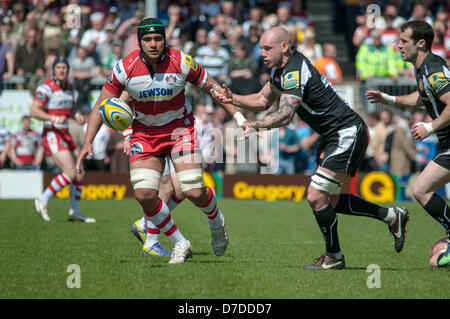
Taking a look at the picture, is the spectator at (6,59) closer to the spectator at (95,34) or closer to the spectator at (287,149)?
the spectator at (95,34)

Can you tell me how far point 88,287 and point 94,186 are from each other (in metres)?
11.5

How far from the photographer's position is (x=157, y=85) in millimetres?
7031

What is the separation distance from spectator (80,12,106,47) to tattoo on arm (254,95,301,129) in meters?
13.2

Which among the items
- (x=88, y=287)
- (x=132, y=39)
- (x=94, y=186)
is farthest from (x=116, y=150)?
(x=88, y=287)

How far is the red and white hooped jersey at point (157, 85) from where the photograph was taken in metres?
7.01

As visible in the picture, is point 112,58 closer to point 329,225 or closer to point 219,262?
point 219,262

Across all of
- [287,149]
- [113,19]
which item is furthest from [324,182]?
[113,19]

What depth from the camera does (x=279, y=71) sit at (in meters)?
6.96

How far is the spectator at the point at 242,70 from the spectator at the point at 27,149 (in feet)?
16.7

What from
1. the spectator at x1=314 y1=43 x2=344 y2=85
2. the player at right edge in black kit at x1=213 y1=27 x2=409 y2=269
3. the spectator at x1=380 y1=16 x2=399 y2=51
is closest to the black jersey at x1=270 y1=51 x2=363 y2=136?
the player at right edge in black kit at x1=213 y1=27 x2=409 y2=269

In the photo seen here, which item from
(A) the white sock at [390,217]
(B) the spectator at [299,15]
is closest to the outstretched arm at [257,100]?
(A) the white sock at [390,217]

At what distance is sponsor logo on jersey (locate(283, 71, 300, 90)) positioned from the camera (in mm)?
6723

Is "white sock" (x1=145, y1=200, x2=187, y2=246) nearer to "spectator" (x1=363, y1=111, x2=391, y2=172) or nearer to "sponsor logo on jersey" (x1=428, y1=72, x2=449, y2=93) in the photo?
"sponsor logo on jersey" (x1=428, y1=72, x2=449, y2=93)
